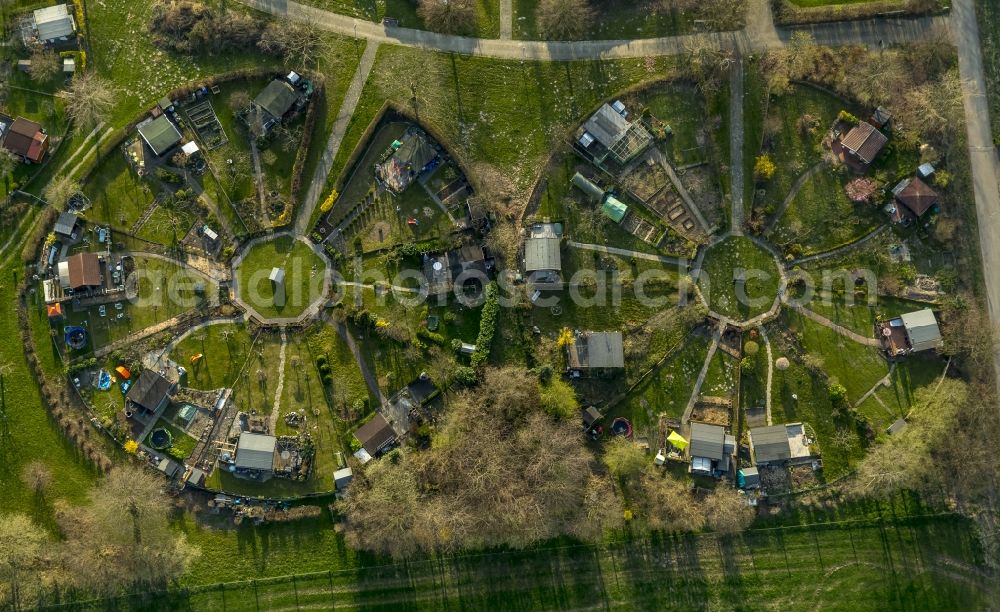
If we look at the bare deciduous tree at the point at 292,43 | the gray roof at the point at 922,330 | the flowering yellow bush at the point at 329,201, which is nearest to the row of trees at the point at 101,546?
the flowering yellow bush at the point at 329,201

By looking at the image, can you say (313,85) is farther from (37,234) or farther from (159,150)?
(37,234)

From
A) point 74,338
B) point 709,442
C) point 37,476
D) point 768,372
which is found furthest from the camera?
point 768,372

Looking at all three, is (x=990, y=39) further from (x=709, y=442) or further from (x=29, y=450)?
(x=29, y=450)

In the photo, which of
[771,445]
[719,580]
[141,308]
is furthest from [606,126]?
[141,308]

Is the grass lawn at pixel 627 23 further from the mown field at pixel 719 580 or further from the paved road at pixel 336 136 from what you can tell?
the mown field at pixel 719 580

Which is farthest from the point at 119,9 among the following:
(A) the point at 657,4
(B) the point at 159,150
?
(A) the point at 657,4

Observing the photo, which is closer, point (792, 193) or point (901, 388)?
point (901, 388)
